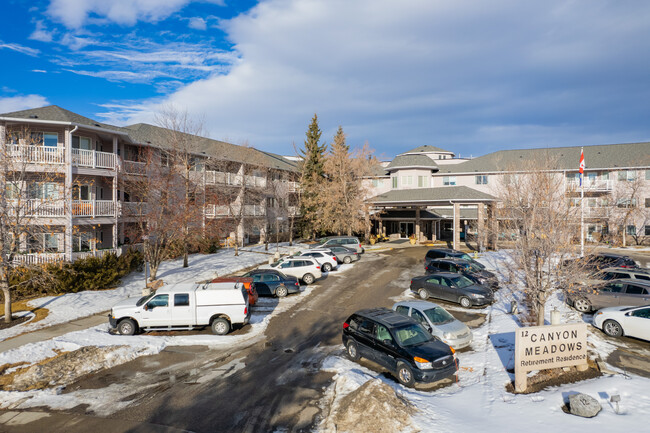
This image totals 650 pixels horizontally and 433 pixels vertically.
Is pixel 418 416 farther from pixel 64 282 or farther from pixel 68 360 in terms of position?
pixel 64 282

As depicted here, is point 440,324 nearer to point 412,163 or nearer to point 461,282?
point 461,282

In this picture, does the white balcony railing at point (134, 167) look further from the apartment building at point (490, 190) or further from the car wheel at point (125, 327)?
the apartment building at point (490, 190)

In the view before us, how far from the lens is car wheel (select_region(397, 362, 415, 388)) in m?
10.2

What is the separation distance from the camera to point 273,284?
2055 centimetres

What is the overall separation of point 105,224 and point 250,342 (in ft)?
64.2

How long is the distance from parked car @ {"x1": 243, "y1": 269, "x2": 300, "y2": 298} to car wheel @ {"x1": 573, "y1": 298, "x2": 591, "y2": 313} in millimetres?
13776

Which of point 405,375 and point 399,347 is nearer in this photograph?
point 405,375

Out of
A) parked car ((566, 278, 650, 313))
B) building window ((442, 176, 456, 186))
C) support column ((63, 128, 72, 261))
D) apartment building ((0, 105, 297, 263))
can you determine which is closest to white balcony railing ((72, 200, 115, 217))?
apartment building ((0, 105, 297, 263))

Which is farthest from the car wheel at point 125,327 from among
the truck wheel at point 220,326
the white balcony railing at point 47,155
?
the white balcony railing at point 47,155

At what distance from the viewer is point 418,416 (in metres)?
8.49

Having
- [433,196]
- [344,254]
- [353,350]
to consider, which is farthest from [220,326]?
[433,196]

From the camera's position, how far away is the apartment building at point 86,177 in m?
19.0

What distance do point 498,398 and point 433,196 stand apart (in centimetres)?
3240

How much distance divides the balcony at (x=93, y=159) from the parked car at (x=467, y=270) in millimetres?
22963
